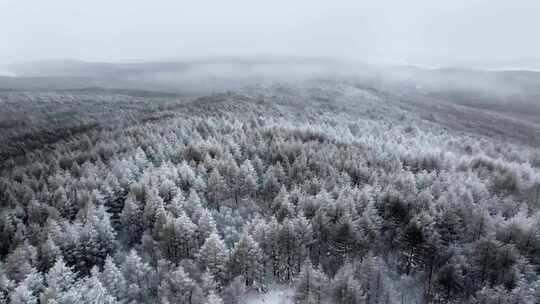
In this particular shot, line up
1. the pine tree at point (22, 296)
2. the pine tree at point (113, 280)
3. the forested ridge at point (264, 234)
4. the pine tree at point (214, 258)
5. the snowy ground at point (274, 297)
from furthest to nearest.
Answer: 1. the snowy ground at point (274, 297)
2. the pine tree at point (214, 258)
3. the forested ridge at point (264, 234)
4. the pine tree at point (113, 280)
5. the pine tree at point (22, 296)

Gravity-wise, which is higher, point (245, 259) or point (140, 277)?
point (245, 259)

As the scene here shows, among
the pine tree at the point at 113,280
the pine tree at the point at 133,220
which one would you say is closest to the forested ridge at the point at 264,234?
the pine tree at the point at 113,280

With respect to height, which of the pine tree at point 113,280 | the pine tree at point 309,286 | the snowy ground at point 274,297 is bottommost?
the snowy ground at point 274,297

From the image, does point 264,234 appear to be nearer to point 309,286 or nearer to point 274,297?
point 274,297

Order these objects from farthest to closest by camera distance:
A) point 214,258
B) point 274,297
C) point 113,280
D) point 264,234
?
point 264,234
point 274,297
point 214,258
point 113,280

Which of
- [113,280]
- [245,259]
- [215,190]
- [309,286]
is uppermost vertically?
[215,190]

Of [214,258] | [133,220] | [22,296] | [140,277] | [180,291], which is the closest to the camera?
[22,296]

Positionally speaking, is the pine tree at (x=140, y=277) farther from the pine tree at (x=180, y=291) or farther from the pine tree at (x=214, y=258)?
the pine tree at (x=214, y=258)

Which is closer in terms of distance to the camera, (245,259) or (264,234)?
(245,259)

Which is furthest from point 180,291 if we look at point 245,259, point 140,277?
point 245,259
